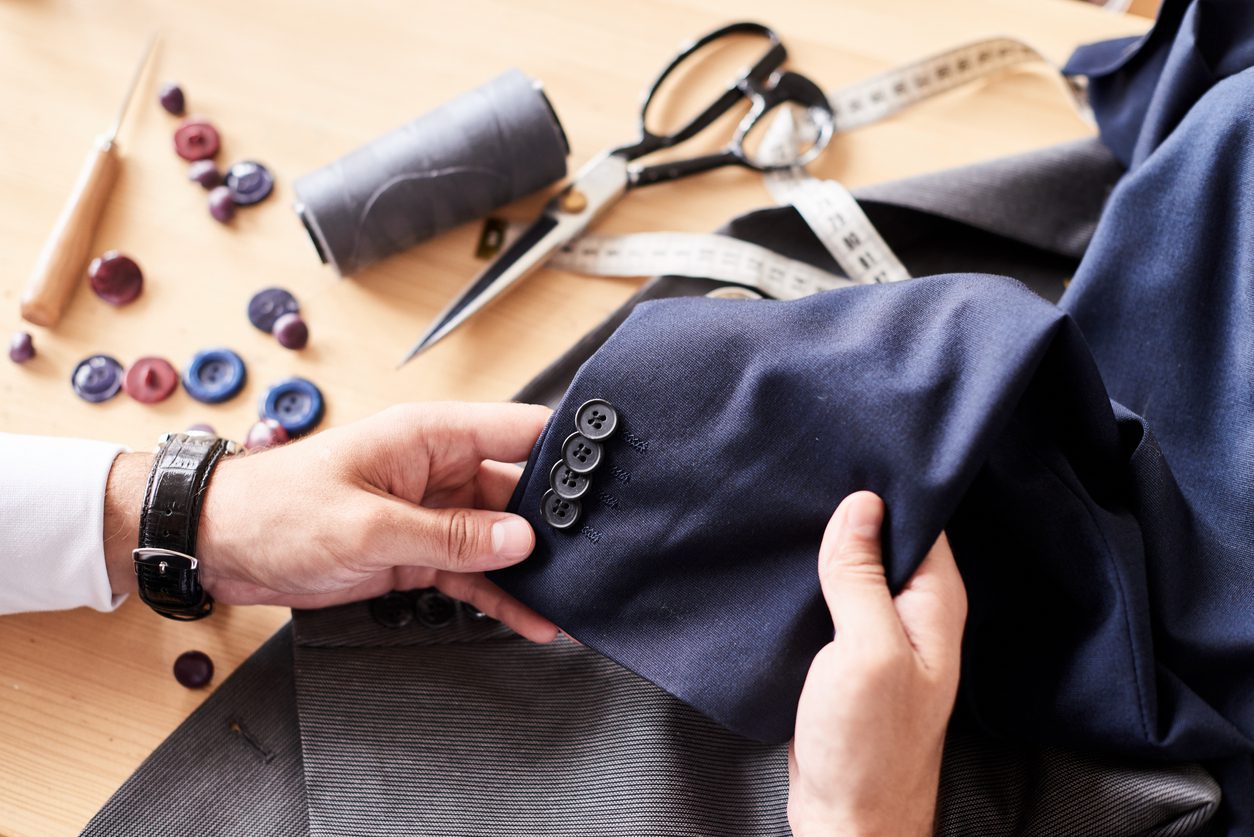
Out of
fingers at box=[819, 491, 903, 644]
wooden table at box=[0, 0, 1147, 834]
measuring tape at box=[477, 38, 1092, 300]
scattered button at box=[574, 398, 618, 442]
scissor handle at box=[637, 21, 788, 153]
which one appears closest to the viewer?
fingers at box=[819, 491, 903, 644]

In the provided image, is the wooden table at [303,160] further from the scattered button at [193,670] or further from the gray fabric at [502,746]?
the gray fabric at [502,746]

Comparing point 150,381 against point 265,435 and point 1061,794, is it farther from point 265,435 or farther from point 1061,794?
point 1061,794

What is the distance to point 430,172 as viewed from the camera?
4.13ft

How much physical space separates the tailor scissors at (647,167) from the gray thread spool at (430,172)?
6cm

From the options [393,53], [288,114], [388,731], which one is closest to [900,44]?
[393,53]

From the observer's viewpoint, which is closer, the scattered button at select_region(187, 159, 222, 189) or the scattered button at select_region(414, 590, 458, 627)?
the scattered button at select_region(414, 590, 458, 627)

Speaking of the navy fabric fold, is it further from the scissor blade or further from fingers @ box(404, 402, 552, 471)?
fingers @ box(404, 402, 552, 471)

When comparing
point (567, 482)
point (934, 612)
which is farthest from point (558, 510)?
point (934, 612)

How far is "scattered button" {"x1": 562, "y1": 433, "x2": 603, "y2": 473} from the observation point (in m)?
0.95

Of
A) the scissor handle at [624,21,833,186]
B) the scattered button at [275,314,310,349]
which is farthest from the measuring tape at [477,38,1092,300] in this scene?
the scattered button at [275,314,310,349]

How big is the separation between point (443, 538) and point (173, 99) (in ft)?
2.65

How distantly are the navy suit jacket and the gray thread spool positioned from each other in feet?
1.36

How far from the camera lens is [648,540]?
37.0 inches

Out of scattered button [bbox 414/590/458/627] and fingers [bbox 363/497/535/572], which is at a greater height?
fingers [bbox 363/497/535/572]
